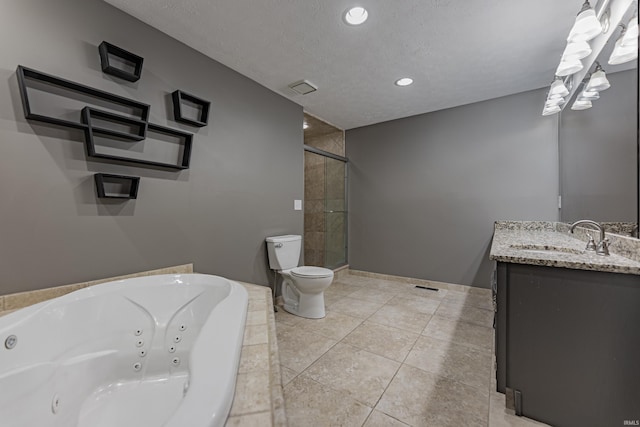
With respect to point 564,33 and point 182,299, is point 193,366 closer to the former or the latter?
point 182,299

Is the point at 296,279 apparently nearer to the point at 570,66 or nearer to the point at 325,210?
the point at 325,210

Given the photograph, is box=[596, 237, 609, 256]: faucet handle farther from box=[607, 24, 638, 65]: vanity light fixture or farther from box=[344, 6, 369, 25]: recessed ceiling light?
box=[344, 6, 369, 25]: recessed ceiling light

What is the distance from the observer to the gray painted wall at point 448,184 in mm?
2689

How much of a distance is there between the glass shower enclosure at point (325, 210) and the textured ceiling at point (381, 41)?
1.23m

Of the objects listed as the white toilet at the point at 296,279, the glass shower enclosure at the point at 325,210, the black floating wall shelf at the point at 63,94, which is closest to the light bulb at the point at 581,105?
the white toilet at the point at 296,279

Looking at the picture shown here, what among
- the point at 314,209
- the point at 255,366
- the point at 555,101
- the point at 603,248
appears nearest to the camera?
the point at 255,366

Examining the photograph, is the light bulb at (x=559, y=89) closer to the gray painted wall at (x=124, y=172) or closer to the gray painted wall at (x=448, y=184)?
the gray painted wall at (x=448, y=184)

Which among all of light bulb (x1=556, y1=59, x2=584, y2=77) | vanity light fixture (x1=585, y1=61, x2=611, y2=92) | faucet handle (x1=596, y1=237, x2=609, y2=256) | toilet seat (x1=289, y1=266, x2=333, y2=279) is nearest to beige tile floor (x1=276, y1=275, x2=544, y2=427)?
toilet seat (x1=289, y1=266, x2=333, y2=279)

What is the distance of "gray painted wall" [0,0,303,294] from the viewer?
127 cm

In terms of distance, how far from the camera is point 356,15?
166 centimetres

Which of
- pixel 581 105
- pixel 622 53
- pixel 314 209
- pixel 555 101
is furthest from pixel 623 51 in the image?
pixel 314 209

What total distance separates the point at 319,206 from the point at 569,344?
Result: 3.06 metres

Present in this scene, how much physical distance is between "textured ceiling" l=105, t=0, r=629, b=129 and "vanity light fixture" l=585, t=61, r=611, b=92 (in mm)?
363

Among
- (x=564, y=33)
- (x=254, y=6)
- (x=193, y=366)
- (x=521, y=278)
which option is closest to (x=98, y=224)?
(x=193, y=366)
